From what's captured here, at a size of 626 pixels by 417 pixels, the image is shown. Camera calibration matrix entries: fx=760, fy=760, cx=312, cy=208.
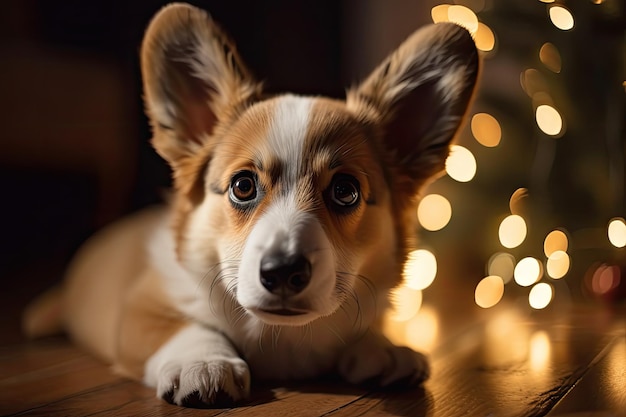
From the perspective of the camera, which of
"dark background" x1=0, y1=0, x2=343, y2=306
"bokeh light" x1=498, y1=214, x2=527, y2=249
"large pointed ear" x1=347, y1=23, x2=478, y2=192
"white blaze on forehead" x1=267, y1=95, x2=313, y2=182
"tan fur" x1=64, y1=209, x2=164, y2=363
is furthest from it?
"dark background" x1=0, y1=0, x2=343, y2=306

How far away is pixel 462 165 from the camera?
266cm

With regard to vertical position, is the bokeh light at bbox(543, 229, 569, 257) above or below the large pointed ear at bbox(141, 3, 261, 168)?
below

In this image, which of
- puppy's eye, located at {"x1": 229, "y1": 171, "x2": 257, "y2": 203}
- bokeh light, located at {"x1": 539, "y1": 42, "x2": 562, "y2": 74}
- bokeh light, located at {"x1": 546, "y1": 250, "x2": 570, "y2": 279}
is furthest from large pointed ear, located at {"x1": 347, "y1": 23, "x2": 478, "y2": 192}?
bokeh light, located at {"x1": 546, "y1": 250, "x2": 570, "y2": 279}

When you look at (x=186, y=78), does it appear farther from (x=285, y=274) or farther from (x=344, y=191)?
(x=285, y=274)

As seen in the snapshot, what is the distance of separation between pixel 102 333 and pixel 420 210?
1267 mm

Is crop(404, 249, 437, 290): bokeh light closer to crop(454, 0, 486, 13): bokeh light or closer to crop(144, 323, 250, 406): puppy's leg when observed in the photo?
crop(454, 0, 486, 13): bokeh light

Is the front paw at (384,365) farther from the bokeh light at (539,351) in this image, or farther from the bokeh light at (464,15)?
the bokeh light at (464,15)

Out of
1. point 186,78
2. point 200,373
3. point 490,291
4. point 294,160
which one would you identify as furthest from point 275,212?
point 490,291

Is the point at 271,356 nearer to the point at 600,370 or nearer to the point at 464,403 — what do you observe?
the point at 464,403

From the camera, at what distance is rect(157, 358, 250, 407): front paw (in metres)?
1.37

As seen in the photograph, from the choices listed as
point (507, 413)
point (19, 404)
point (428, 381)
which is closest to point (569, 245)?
point (428, 381)

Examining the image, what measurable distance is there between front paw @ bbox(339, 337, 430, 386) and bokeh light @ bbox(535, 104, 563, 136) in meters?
1.13

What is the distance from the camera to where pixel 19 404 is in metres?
1.46

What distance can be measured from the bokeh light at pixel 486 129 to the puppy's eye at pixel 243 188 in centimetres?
130
